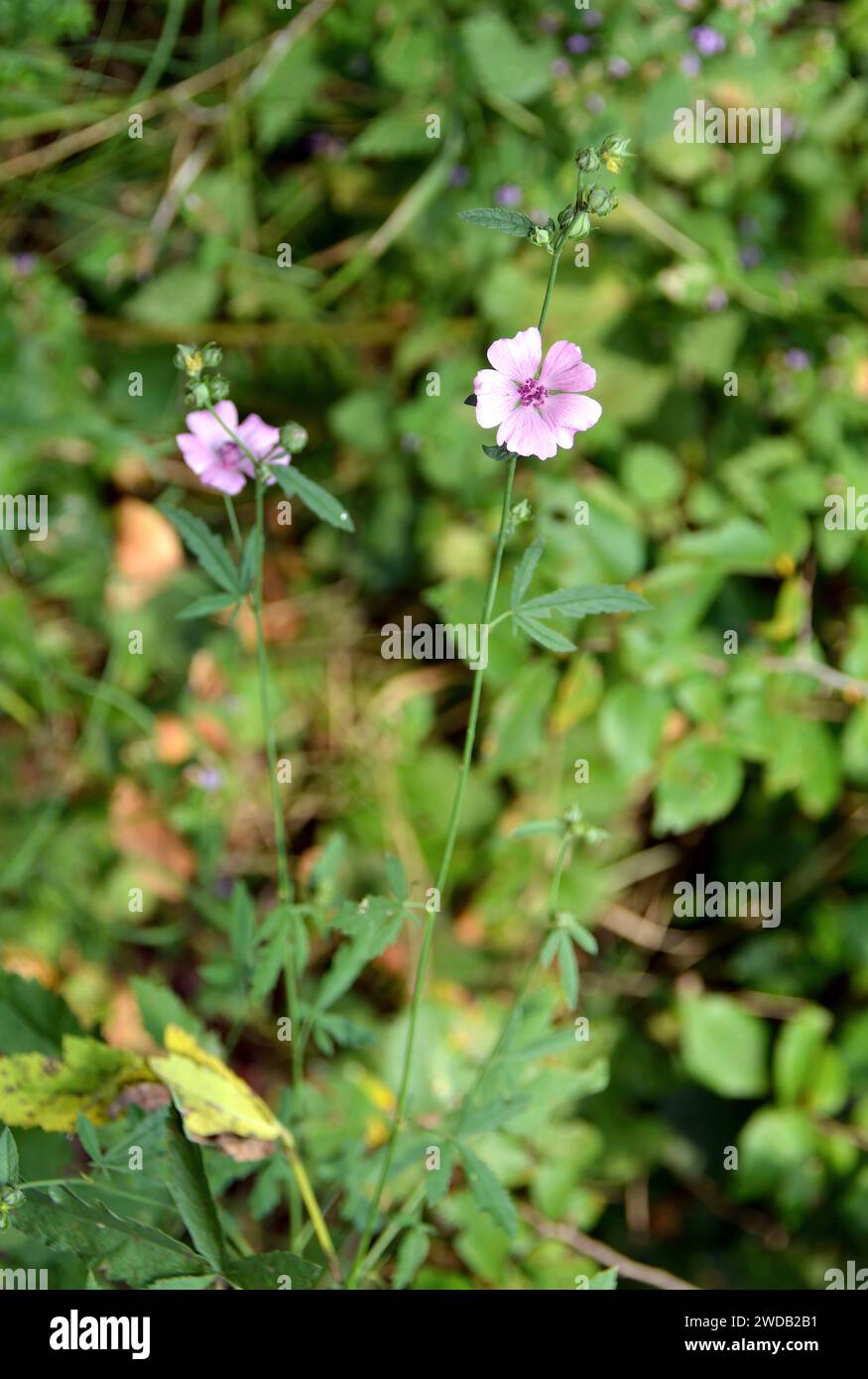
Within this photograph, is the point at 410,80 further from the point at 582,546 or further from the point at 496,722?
the point at 496,722

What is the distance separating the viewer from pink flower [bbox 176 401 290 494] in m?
1.52

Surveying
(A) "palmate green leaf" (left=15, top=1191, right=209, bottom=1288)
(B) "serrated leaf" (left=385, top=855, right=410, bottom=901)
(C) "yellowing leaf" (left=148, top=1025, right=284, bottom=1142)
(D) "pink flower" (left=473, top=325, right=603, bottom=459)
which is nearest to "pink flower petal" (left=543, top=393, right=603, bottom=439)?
(D) "pink flower" (left=473, top=325, right=603, bottom=459)

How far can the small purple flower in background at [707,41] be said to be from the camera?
101 inches

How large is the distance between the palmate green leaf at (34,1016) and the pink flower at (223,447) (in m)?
0.99

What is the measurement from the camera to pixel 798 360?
2.77 meters

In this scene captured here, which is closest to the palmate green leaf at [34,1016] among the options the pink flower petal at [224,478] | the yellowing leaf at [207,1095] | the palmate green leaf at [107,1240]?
the yellowing leaf at [207,1095]

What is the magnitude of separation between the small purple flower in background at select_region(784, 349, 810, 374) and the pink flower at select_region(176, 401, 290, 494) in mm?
1702

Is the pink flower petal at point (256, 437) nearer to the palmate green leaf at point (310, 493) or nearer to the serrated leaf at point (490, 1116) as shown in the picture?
the palmate green leaf at point (310, 493)

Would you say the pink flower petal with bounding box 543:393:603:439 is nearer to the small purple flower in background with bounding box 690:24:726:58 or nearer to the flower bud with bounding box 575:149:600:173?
the flower bud with bounding box 575:149:600:173

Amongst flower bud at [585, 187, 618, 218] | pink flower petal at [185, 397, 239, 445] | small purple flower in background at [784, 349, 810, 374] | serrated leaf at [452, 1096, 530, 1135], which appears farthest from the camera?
small purple flower in background at [784, 349, 810, 374]

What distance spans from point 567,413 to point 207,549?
1.84 ft

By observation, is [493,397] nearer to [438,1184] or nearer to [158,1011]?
[438,1184]

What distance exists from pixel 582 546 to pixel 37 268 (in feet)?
5.38
